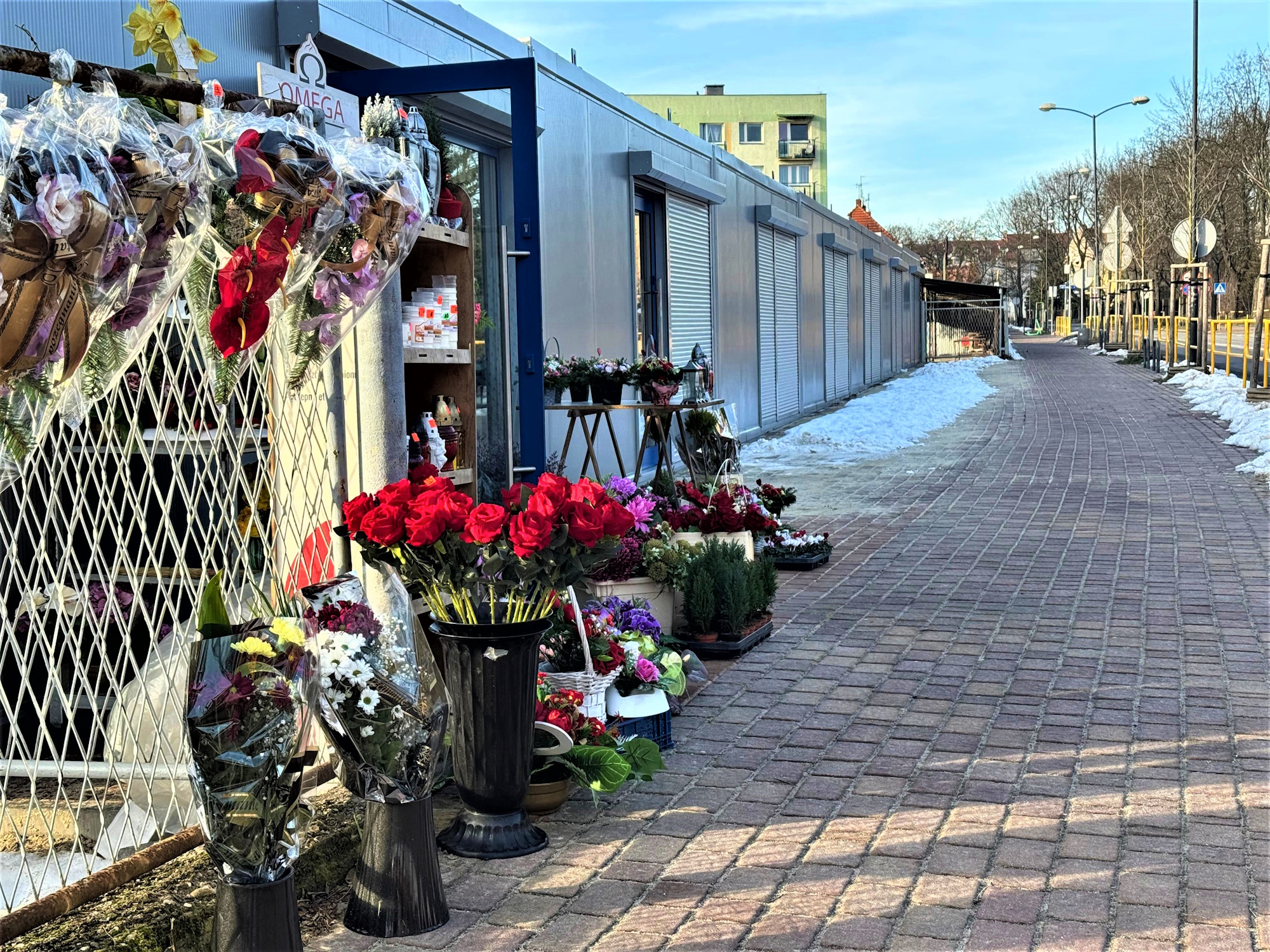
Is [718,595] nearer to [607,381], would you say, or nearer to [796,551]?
[796,551]

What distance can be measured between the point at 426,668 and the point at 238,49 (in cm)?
363

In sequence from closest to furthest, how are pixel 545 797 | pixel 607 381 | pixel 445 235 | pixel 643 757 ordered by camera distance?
pixel 545 797
pixel 643 757
pixel 445 235
pixel 607 381

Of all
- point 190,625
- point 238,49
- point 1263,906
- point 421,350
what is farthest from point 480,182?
point 1263,906

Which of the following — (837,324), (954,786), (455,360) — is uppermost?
(837,324)

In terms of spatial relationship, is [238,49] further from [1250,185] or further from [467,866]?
[1250,185]

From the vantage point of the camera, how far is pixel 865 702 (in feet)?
17.5

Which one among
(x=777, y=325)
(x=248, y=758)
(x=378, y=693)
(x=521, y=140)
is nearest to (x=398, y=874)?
(x=378, y=693)

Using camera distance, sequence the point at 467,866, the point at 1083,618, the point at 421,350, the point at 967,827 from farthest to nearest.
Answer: the point at 1083,618
the point at 421,350
the point at 967,827
the point at 467,866

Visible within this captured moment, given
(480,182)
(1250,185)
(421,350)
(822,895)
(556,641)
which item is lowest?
(822,895)

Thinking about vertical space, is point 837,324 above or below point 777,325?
above

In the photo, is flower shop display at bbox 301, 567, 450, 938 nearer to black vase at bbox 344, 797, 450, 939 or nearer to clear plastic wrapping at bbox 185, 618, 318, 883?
black vase at bbox 344, 797, 450, 939

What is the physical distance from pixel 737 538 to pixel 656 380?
8.21 feet

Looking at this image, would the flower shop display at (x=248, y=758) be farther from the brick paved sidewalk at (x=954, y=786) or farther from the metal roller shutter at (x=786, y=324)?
the metal roller shutter at (x=786, y=324)

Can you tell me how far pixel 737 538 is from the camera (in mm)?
6852
